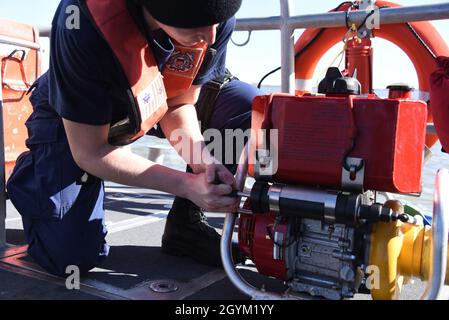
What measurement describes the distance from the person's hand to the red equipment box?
137mm

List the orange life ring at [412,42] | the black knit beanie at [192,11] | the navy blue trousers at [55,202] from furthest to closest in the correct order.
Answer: the orange life ring at [412,42] → the navy blue trousers at [55,202] → the black knit beanie at [192,11]

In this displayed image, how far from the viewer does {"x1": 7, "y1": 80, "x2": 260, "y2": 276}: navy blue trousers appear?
159 centimetres

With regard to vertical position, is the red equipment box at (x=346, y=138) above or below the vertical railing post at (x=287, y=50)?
below

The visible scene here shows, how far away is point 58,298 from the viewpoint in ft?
4.59

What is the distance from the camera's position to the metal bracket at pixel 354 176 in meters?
1.11

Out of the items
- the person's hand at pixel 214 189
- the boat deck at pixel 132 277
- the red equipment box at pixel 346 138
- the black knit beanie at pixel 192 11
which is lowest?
the boat deck at pixel 132 277

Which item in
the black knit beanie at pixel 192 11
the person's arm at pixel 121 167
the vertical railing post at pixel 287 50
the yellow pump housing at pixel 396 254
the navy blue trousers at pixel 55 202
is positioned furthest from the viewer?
the vertical railing post at pixel 287 50

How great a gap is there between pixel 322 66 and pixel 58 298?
2.04 metres

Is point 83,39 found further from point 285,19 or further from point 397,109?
point 285,19

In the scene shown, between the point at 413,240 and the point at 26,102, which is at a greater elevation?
the point at 26,102

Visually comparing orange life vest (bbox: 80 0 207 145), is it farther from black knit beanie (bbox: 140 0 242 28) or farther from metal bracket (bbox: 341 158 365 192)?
metal bracket (bbox: 341 158 365 192)

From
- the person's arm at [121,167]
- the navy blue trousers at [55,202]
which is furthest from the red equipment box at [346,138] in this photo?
the navy blue trousers at [55,202]

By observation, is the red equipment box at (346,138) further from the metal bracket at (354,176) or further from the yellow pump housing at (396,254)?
the yellow pump housing at (396,254)
